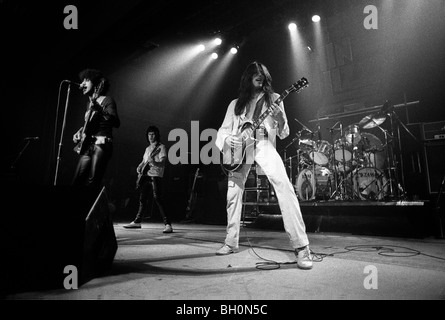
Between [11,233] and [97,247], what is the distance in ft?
1.79

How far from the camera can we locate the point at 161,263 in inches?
95.3

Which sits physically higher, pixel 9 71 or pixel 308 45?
pixel 308 45

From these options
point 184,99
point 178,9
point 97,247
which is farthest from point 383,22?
point 97,247

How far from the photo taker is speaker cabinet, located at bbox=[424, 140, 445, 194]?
5.32 m

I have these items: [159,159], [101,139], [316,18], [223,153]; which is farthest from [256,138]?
[316,18]

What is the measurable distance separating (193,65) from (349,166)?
24.2ft

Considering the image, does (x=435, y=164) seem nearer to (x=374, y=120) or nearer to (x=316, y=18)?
(x=374, y=120)

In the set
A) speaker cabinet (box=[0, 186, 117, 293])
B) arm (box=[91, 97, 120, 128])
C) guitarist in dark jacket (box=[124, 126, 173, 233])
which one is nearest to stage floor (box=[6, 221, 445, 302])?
speaker cabinet (box=[0, 186, 117, 293])

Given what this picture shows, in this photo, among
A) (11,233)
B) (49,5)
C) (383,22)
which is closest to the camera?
(11,233)

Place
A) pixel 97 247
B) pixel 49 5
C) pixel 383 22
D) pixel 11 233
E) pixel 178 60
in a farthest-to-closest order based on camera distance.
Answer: pixel 178 60 < pixel 383 22 < pixel 49 5 < pixel 97 247 < pixel 11 233

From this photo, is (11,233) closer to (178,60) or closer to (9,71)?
(9,71)

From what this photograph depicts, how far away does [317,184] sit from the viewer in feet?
24.1

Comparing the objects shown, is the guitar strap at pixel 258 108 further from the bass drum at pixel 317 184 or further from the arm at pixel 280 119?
the bass drum at pixel 317 184

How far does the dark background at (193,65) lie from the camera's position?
Answer: 22.1 feet
